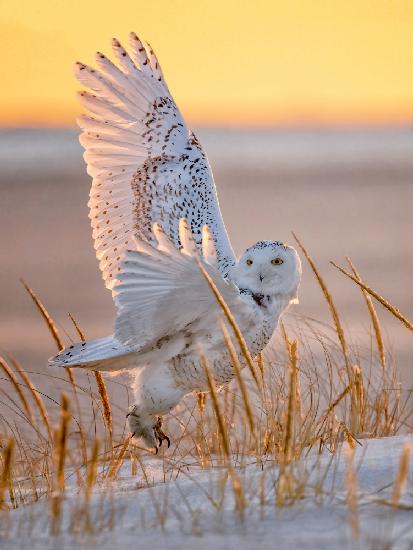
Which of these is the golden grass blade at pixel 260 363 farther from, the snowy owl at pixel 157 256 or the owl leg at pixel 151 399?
the owl leg at pixel 151 399

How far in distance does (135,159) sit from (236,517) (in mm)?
2933

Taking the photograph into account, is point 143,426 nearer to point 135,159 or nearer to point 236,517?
point 135,159

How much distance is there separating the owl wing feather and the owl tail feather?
86mm

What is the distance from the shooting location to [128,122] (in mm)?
5910

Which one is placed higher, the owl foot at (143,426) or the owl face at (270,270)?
the owl face at (270,270)

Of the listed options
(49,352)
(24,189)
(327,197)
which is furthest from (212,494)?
(24,189)

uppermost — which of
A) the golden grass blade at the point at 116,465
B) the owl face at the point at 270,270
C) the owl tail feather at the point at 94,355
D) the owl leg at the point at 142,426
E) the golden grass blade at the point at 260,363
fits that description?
the owl face at the point at 270,270

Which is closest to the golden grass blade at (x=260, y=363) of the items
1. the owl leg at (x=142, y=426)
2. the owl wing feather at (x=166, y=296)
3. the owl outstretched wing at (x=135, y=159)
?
the owl wing feather at (x=166, y=296)

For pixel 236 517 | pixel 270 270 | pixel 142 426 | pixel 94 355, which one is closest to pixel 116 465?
pixel 94 355

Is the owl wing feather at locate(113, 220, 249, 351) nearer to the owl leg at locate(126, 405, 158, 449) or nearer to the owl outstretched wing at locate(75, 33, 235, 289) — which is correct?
the owl leg at locate(126, 405, 158, 449)

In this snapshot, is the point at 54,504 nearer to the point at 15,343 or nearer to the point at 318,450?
the point at 318,450

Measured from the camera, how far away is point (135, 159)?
5.91m

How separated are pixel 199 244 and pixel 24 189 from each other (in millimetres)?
24074

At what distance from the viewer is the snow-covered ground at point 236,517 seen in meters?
3.01
